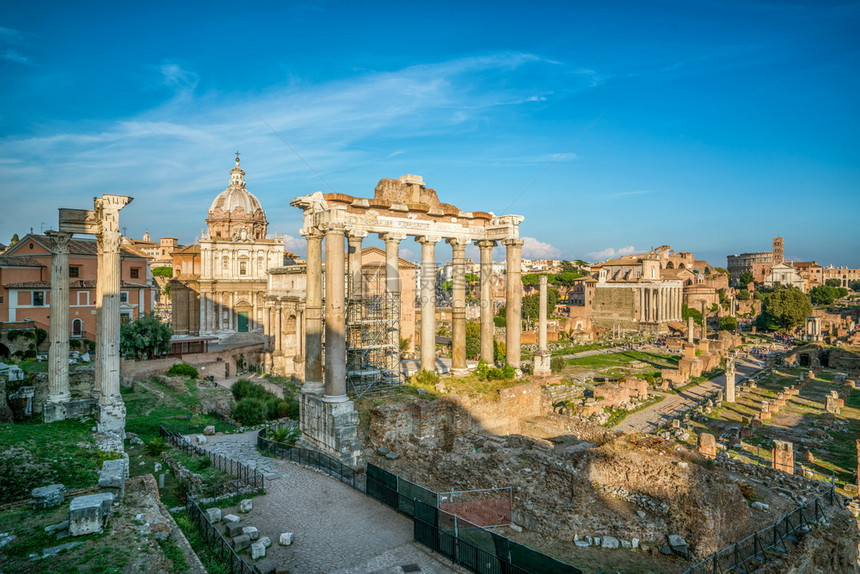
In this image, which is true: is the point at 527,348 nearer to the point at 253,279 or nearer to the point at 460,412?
the point at 253,279

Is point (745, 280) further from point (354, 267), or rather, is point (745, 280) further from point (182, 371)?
point (354, 267)

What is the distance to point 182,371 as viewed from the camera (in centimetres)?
2941

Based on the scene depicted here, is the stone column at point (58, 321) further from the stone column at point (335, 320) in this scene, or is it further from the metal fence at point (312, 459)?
the stone column at point (335, 320)

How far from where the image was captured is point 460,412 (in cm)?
1437

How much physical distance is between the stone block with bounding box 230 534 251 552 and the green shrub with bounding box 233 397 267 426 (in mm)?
11585

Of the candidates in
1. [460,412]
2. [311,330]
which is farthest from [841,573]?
[311,330]

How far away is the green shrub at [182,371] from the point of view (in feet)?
95.5

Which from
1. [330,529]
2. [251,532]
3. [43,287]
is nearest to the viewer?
[251,532]

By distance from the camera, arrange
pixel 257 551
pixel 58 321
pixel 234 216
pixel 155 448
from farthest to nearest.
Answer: pixel 234 216, pixel 58 321, pixel 155 448, pixel 257 551

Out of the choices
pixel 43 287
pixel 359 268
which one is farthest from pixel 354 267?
pixel 43 287

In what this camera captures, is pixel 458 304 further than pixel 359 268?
Yes

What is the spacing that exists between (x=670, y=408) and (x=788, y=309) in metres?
49.4

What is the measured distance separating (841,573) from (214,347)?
3773 cm

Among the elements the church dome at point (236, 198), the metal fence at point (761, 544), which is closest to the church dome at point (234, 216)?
the church dome at point (236, 198)
